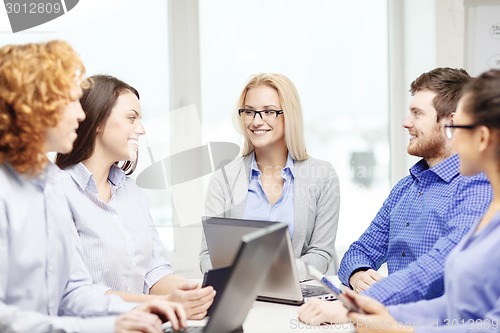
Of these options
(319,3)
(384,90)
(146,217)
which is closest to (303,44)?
(319,3)

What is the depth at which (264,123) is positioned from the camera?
9.45ft

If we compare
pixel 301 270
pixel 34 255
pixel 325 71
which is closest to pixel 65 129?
pixel 34 255

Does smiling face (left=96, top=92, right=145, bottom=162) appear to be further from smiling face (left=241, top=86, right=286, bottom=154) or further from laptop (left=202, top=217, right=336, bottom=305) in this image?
smiling face (left=241, top=86, right=286, bottom=154)

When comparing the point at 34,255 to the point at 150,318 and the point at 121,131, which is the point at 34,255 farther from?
the point at 121,131

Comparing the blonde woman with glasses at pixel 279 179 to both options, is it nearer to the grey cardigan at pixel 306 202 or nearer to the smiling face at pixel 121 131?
the grey cardigan at pixel 306 202

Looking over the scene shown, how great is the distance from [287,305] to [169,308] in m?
0.61

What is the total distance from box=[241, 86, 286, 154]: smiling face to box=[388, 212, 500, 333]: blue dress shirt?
1349 millimetres

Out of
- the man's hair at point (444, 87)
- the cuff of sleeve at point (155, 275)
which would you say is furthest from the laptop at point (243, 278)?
the man's hair at point (444, 87)

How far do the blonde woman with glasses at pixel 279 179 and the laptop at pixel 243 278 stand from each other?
3.48ft

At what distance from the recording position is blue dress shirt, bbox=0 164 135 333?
1.54 meters

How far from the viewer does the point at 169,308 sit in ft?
5.46

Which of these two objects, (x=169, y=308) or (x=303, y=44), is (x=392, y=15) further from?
(x=169, y=308)

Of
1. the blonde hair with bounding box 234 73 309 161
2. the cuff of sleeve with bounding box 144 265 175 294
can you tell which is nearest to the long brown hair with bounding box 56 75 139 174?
the cuff of sleeve with bounding box 144 265 175 294

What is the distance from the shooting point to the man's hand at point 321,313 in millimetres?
1896
